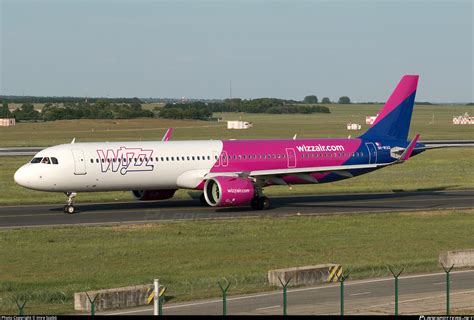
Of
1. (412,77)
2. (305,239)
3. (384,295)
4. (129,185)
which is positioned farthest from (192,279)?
(412,77)

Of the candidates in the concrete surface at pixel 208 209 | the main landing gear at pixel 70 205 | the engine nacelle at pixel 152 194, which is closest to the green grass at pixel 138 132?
the concrete surface at pixel 208 209

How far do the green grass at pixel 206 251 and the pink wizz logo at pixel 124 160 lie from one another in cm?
578

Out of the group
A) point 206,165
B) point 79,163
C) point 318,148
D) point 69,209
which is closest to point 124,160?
point 79,163

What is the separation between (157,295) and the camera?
24406 millimetres

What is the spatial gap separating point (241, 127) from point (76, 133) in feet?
104

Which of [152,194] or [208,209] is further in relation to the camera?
[152,194]

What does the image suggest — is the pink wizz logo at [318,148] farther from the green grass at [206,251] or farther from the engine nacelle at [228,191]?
the green grass at [206,251]

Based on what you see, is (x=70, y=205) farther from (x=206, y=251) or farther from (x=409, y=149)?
(x=409, y=149)

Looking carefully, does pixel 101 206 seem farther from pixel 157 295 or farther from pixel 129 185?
pixel 157 295

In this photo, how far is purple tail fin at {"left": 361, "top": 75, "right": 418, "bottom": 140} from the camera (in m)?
67.4

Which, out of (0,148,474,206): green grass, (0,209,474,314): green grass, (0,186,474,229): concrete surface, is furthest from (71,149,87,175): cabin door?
(0,148,474,206): green grass

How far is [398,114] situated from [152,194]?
62.4 feet

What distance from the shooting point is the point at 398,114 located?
6800 centimetres

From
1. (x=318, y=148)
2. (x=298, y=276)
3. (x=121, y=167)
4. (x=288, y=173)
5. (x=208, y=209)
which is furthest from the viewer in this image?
(x=318, y=148)
